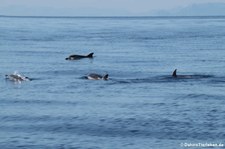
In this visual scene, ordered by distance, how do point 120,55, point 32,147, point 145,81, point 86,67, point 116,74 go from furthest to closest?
point 120,55 → point 86,67 → point 116,74 → point 145,81 → point 32,147

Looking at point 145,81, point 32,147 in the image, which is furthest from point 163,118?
point 145,81

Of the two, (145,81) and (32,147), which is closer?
(32,147)

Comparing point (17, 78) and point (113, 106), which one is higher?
point (17, 78)

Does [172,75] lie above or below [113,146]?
above

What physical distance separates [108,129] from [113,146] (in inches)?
122

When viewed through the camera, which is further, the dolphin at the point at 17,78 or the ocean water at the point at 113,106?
the dolphin at the point at 17,78

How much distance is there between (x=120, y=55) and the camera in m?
72.4

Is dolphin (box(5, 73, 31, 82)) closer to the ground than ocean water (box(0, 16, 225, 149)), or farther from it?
farther from it

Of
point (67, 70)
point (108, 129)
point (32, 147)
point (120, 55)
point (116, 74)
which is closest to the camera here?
point (32, 147)

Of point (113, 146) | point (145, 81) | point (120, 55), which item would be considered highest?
point (120, 55)

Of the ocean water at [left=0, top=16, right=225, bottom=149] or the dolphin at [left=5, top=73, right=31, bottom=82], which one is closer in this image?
the ocean water at [left=0, top=16, right=225, bottom=149]

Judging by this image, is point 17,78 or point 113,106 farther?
point 17,78

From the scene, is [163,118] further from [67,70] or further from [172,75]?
[67,70]

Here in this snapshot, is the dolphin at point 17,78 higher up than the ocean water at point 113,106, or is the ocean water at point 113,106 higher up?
the dolphin at point 17,78
